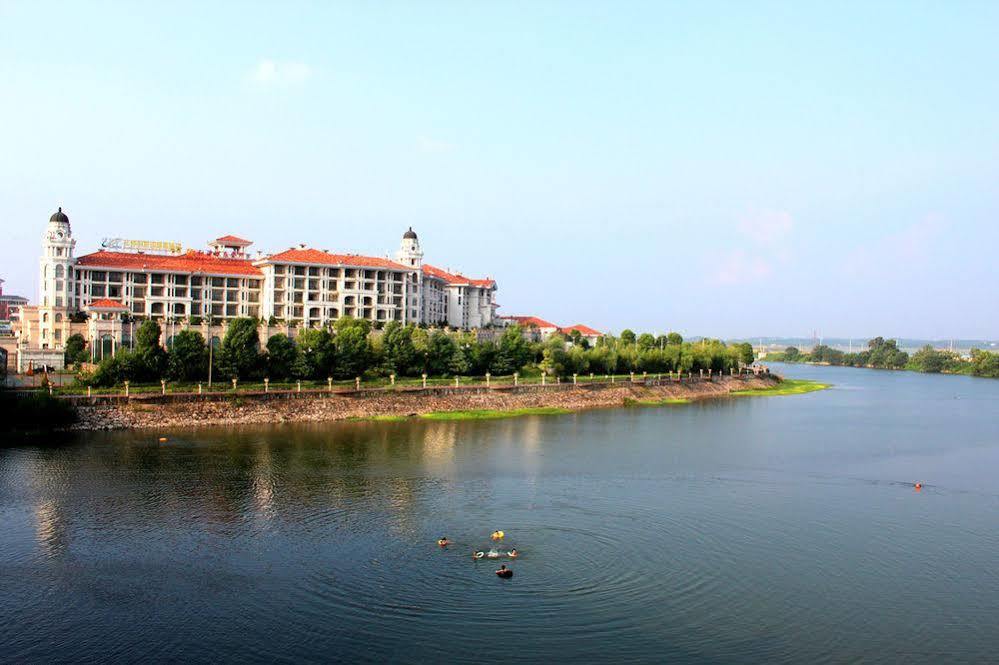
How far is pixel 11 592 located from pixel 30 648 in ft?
9.14

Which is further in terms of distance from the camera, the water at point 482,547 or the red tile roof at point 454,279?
the red tile roof at point 454,279

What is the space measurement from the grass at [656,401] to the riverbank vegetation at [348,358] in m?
5.36

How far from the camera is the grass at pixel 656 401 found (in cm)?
5570

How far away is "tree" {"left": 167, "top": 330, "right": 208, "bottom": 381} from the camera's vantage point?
130 feet

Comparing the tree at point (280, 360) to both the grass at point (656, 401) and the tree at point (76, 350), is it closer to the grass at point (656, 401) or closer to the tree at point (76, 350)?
the tree at point (76, 350)

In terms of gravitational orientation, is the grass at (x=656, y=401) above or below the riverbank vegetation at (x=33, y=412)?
below

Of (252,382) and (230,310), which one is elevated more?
(230,310)

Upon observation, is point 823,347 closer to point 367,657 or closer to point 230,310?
point 230,310

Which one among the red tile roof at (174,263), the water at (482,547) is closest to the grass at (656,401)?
the water at (482,547)

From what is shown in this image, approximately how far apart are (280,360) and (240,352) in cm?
241

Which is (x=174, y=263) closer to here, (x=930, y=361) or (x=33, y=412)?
(x=33, y=412)

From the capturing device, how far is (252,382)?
140 feet

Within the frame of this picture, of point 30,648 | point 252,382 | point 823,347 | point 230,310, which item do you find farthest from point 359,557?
point 823,347

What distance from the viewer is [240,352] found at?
4197 cm
